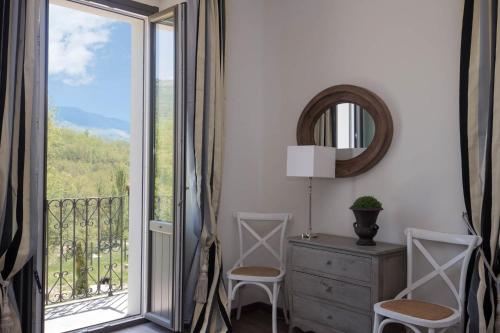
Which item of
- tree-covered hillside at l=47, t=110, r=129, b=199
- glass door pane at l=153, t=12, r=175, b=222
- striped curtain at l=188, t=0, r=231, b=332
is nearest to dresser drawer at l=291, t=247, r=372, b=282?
striped curtain at l=188, t=0, r=231, b=332

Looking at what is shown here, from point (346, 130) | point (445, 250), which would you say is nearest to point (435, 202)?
point (445, 250)

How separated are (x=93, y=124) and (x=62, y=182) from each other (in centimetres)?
74

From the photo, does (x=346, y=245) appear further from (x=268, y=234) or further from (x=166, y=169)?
(x=166, y=169)

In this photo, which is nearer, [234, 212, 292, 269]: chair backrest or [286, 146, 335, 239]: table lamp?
[286, 146, 335, 239]: table lamp

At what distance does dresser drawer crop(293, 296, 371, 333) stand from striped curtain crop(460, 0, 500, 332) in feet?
1.94

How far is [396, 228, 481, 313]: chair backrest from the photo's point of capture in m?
2.38

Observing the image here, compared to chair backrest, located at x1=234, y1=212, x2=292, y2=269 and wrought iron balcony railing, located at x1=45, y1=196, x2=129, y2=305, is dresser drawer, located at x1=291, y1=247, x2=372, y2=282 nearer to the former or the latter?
chair backrest, located at x1=234, y1=212, x2=292, y2=269

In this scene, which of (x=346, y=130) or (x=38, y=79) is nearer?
(x=38, y=79)

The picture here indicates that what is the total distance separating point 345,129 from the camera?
10.6 feet

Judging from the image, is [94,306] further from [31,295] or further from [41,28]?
[41,28]

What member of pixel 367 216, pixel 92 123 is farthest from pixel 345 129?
pixel 92 123

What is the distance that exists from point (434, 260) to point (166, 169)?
2.00 m

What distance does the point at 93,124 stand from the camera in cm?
478

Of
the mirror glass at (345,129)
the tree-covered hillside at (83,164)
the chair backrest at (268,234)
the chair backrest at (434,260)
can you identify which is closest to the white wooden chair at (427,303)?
the chair backrest at (434,260)
